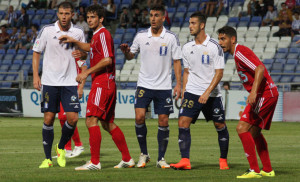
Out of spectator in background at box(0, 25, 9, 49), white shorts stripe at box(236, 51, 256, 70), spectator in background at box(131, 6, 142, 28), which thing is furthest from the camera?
spectator in background at box(0, 25, 9, 49)

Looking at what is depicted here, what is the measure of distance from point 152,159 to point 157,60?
6.69 feet

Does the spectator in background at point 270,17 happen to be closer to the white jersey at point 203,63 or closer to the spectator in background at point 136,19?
the spectator in background at point 136,19

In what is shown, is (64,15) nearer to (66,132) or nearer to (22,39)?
(66,132)

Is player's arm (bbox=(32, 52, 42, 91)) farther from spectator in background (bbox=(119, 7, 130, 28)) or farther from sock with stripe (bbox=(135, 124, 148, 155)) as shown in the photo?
spectator in background (bbox=(119, 7, 130, 28))

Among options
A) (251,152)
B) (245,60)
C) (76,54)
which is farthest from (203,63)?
(76,54)

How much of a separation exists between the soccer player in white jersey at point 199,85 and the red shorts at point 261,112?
93 centimetres

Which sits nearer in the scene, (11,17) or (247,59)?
(247,59)

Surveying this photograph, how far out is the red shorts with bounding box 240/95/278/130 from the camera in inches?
344

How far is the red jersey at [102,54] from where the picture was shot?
9492 millimetres

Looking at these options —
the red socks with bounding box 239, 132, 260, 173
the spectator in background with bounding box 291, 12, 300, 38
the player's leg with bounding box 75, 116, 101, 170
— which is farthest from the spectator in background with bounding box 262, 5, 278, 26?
the red socks with bounding box 239, 132, 260, 173

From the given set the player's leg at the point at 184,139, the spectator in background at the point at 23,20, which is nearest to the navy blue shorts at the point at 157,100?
the player's leg at the point at 184,139

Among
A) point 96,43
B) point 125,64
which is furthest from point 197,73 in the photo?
point 125,64

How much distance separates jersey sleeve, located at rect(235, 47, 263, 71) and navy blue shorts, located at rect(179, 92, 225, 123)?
1252 millimetres

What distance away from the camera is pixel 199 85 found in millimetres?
9781
